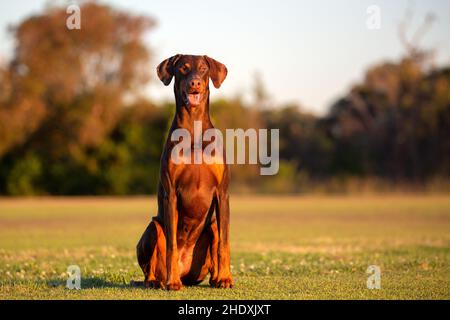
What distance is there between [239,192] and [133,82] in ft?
37.0

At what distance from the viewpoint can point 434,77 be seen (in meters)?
54.0

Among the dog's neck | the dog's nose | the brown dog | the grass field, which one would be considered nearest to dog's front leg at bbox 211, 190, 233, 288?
the brown dog

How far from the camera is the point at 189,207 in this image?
26.7ft

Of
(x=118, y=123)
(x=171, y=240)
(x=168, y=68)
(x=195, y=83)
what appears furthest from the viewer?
(x=118, y=123)

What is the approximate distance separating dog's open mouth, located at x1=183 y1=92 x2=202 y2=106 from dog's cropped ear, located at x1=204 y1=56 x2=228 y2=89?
38 cm

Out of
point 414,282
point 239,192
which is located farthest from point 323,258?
point 239,192

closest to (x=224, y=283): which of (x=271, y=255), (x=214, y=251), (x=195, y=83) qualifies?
(x=214, y=251)

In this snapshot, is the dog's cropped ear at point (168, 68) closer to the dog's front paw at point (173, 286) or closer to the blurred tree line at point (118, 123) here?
the dog's front paw at point (173, 286)

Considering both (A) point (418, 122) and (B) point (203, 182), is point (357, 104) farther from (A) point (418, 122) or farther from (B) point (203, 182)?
(B) point (203, 182)

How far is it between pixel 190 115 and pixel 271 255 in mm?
6483

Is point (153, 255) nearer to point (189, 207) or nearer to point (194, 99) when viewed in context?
point (189, 207)

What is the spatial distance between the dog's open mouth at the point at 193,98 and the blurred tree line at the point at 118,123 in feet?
127

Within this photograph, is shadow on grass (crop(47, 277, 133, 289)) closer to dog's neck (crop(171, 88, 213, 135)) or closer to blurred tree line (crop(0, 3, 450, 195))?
dog's neck (crop(171, 88, 213, 135))

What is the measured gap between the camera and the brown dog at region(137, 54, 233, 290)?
7996 millimetres
